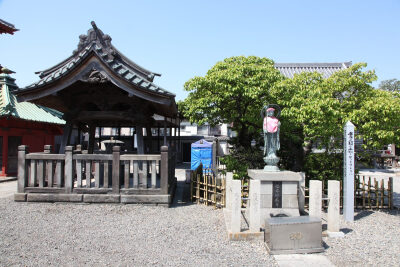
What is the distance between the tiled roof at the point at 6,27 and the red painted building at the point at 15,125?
322cm

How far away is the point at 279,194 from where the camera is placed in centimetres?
668

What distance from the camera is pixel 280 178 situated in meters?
6.59

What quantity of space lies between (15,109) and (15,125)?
45.8 inches

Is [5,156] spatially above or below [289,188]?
above

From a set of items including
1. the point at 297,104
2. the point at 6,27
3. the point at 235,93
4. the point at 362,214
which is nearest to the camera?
the point at 297,104

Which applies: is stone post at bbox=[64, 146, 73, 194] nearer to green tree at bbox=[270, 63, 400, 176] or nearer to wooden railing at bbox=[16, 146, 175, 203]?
wooden railing at bbox=[16, 146, 175, 203]

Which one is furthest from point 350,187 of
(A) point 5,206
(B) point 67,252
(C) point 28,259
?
(A) point 5,206

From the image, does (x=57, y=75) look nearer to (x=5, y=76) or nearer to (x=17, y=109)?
(x=17, y=109)

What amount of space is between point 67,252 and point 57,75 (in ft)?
18.8

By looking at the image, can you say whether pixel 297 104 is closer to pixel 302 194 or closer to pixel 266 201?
pixel 302 194

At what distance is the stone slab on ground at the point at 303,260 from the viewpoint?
460 centimetres

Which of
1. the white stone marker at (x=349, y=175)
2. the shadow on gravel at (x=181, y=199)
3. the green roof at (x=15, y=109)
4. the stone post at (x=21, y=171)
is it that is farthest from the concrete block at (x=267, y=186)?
the green roof at (x=15, y=109)

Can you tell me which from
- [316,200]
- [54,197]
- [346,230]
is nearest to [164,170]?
[54,197]

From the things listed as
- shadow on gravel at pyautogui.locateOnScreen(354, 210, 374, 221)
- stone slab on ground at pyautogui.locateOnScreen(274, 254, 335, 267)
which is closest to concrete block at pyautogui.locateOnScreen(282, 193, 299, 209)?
stone slab on ground at pyautogui.locateOnScreen(274, 254, 335, 267)
